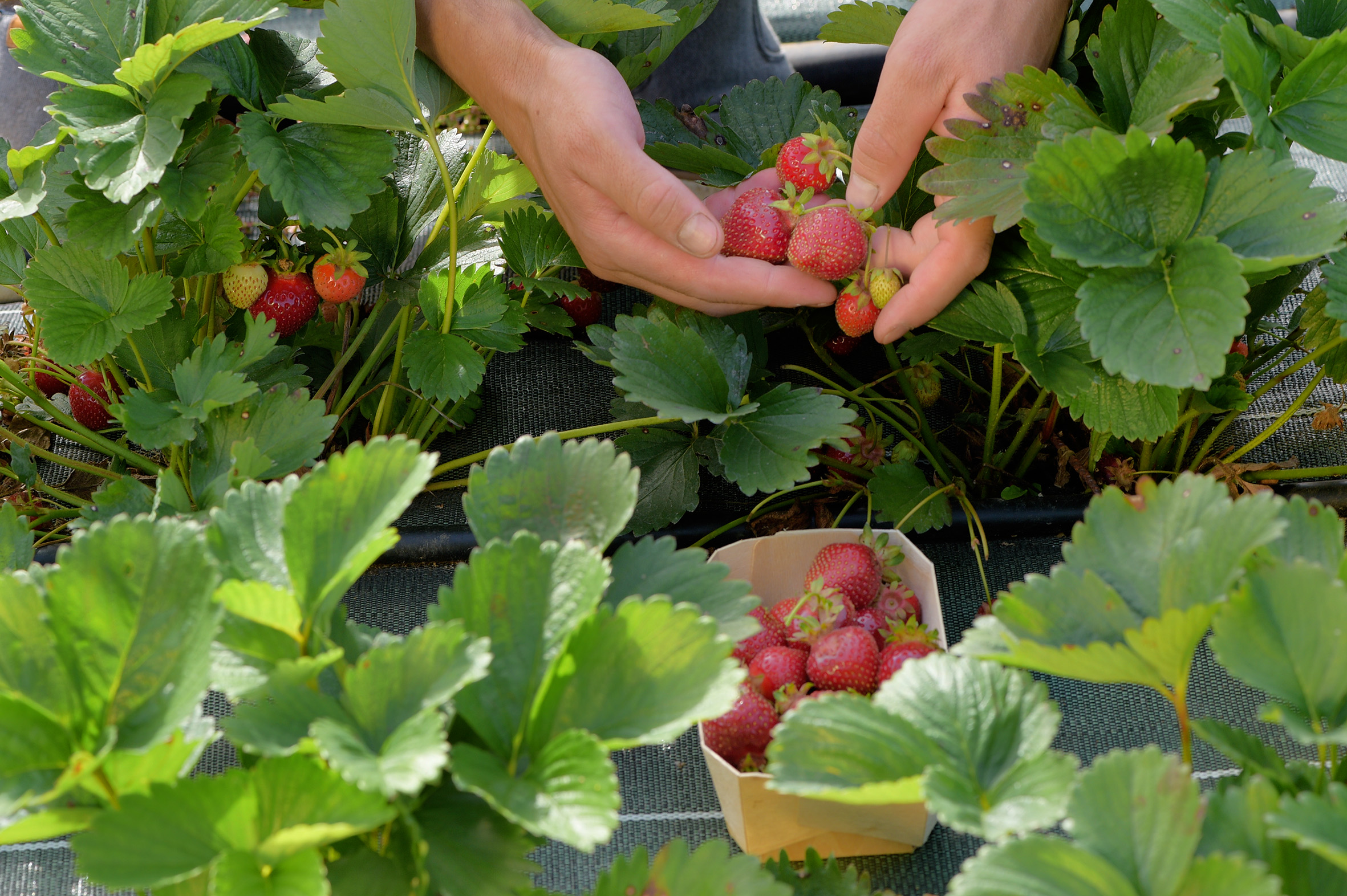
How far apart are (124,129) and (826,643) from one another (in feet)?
2.12

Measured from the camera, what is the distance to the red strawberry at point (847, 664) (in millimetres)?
657

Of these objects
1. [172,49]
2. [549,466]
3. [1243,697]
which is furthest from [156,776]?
[1243,697]

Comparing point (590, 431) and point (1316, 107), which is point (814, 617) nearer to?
point (590, 431)

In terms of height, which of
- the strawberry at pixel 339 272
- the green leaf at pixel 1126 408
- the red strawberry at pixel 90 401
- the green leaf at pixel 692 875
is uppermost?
the green leaf at pixel 1126 408

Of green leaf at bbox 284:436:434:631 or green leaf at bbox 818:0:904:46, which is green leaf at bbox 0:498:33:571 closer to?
green leaf at bbox 284:436:434:631

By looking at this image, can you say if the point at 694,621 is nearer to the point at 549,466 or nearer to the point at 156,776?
the point at 549,466

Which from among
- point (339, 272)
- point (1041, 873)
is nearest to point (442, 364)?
point (339, 272)

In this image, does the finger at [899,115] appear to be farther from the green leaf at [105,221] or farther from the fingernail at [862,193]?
the green leaf at [105,221]

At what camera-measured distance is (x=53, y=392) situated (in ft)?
3.60

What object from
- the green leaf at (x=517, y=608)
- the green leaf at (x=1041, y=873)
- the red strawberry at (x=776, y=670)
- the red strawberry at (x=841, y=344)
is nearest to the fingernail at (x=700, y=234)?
the red strawberry at (x=841, y=344)

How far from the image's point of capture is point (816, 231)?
83 centimetres

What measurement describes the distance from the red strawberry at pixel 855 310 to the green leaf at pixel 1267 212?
0.87 ft

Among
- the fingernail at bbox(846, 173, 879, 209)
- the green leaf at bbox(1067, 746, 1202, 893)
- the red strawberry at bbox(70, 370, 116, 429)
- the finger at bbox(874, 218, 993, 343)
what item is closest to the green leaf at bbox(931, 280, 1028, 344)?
the finger at bbox(874, 218, 993, 343)

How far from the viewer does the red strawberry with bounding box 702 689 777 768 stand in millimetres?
638
